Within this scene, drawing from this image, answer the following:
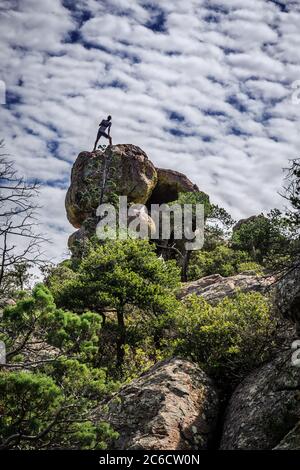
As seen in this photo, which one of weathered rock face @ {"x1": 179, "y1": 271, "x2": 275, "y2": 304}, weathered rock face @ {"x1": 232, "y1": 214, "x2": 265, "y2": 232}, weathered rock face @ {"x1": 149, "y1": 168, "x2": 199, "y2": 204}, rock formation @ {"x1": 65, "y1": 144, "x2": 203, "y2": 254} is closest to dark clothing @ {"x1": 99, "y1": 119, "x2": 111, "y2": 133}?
rock formation @ {"x1": 65, "y1": 144, "x2": 203, "y2": 254}

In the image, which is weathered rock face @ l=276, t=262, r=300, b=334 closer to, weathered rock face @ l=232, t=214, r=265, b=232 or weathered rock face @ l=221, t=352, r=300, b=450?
weathered rock face @ l=221, t=352, r=300, b=450

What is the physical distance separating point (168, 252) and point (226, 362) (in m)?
30.8

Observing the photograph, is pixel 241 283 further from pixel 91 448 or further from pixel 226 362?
pixel 91 448

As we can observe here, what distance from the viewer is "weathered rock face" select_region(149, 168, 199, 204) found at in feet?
152

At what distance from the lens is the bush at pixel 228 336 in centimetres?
1143

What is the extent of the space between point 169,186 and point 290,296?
37929 millimetres

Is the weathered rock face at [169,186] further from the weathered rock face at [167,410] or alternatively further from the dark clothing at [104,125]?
the weathered rock face at [167,410]

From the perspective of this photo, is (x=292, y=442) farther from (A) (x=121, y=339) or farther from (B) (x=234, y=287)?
(B) (x=234, y=287)

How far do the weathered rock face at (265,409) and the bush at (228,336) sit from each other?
0.94m

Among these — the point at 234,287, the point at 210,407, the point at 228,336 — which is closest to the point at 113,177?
the point at 234,287

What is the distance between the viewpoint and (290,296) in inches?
358

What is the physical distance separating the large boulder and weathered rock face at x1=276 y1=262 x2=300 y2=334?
29.7 m

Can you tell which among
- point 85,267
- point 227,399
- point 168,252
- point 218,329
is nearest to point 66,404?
point 227,399

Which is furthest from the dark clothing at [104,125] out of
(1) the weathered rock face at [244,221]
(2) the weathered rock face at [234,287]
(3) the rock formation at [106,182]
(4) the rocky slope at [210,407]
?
(4) the rocky slope at [210,407]
